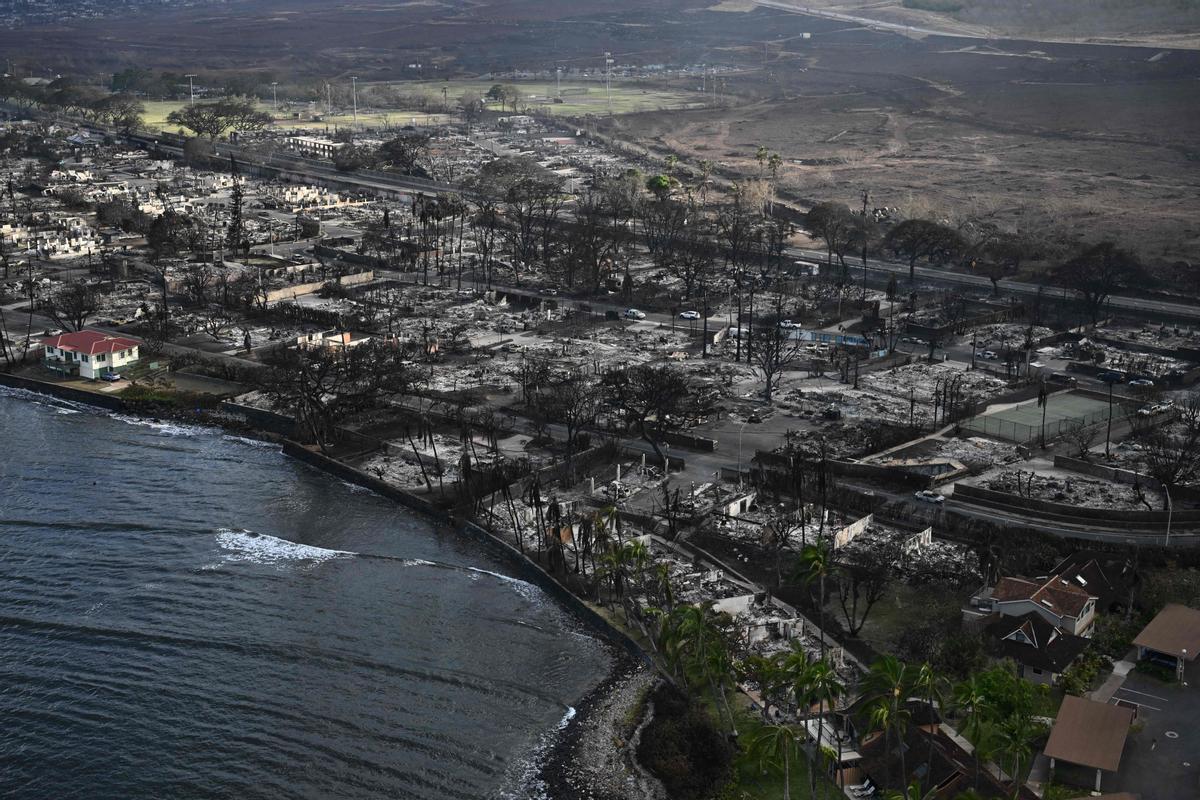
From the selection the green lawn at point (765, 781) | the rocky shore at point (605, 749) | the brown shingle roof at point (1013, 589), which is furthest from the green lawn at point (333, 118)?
the green lawn at point (765, 781)

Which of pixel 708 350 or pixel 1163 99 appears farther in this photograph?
pixel 1163 99

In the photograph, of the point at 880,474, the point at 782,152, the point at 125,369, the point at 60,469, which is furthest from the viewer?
the point at 782,152

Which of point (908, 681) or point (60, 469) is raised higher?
point (908, 681)

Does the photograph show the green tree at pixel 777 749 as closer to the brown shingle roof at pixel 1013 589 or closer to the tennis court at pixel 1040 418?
the brown shingle roof at pixel 1013 589

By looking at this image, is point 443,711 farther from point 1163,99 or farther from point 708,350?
point 1163,99

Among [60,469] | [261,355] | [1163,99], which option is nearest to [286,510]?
[60,469]

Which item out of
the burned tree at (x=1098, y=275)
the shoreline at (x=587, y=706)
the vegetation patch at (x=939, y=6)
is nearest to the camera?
the shoreline at (x=587, y=706)

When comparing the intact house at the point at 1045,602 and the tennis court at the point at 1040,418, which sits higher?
the intact house at the point at 1045,602
